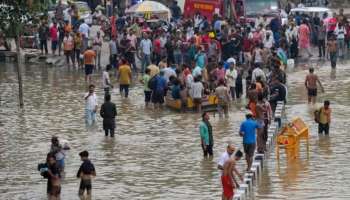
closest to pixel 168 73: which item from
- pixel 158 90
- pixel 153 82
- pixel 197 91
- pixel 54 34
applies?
pixel 153 82

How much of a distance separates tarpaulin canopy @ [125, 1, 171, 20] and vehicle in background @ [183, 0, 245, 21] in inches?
41.6

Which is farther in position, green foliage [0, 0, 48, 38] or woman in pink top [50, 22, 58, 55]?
woman in pink top [50, 22, 58, 55]

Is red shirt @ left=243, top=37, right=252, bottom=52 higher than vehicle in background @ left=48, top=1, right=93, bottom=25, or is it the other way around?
vehicle in background @ left=48, top=1, right=93, bottom=25

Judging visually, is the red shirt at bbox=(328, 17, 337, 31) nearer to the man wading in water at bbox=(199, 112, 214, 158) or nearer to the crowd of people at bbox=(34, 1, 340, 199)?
the crowd of people at bbox=(34, 1, 340, 199)

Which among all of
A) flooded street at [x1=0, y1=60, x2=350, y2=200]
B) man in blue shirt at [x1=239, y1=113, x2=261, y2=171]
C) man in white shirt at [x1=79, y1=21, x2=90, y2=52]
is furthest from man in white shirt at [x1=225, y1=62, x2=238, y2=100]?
man in white shirt at [x1=79, y1=21, x2=90, y2=52]

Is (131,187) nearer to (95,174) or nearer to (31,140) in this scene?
(95,174)

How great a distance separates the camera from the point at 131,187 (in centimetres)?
2944

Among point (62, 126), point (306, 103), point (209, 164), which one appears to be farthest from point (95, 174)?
point (306, 103)

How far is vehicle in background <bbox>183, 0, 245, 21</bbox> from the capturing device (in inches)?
2317

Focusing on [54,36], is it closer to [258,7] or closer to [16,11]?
[258,7]

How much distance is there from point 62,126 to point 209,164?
23.9 ft

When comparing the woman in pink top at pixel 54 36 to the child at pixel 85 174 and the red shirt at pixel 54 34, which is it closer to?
the red shirt at pixel 54 34

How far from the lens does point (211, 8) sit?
5891 centimetres

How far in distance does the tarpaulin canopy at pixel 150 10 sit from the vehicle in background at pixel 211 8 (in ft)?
3.47
